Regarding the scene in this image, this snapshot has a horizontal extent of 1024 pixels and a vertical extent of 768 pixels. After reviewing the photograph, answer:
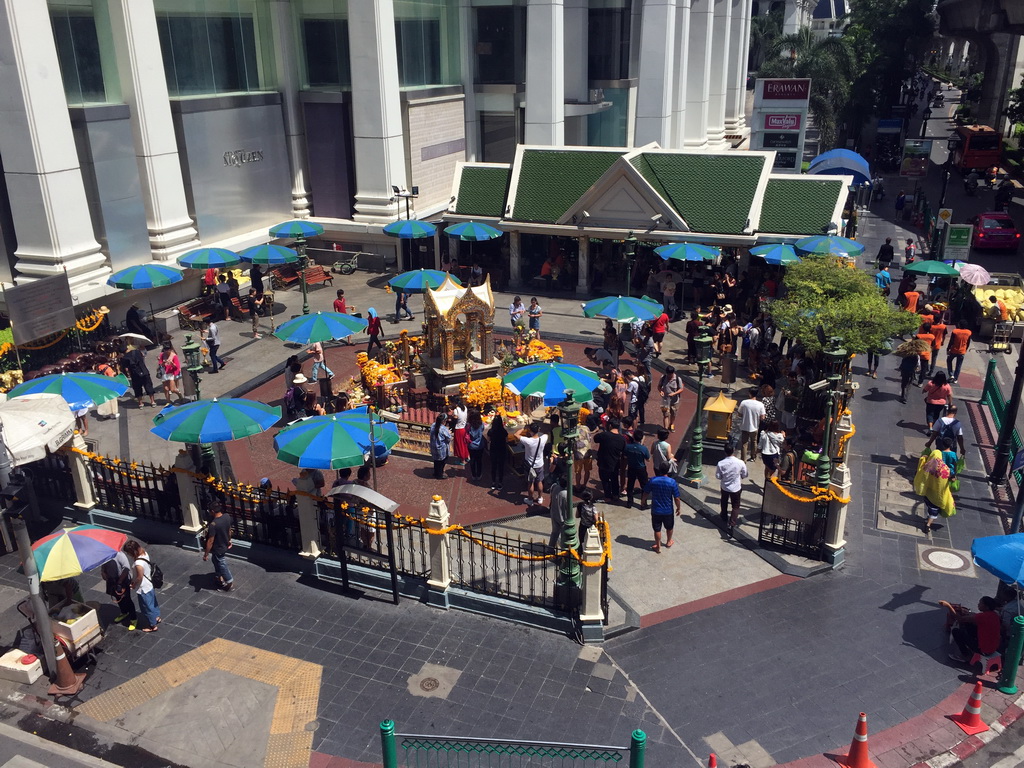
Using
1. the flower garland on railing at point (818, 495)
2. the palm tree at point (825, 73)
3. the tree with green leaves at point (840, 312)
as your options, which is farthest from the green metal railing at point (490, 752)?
the palm tree at point (825, 73)

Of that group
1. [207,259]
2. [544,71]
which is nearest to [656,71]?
[544,71]

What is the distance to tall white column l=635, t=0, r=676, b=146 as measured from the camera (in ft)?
135

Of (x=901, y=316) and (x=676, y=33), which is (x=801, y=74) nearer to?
(x=676, y=33)

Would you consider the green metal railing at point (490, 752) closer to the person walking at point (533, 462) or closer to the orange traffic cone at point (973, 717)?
the orange traffic cone at point (973, 717)

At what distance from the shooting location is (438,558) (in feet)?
42.2

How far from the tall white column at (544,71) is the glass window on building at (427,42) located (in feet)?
12.0

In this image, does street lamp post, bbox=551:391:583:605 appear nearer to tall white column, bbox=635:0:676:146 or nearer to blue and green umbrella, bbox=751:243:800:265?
blue and green umbrella, bbox=751:243:800:265

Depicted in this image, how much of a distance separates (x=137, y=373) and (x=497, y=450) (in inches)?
396

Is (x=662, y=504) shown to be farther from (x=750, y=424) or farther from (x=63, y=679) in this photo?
(x=63, y=679)

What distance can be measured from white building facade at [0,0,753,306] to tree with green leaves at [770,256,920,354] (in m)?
18.4

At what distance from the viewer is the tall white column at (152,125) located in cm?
→ 2575

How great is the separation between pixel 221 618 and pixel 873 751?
9.31 metres

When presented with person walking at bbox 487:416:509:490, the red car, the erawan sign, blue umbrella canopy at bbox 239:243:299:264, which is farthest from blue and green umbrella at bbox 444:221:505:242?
the red car

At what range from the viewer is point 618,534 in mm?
15320
